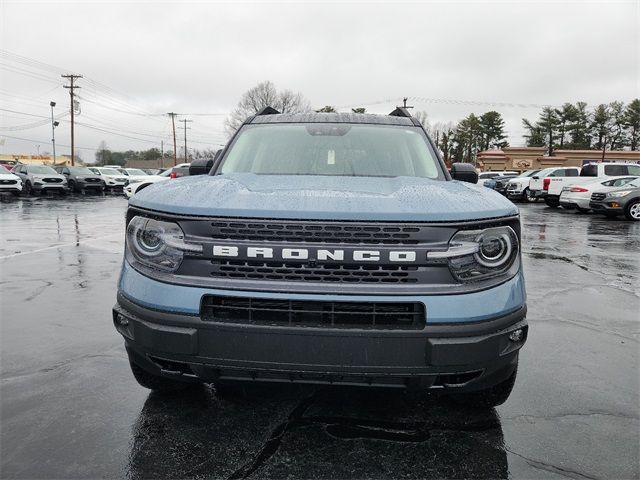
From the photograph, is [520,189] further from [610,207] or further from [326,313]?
[326,313]

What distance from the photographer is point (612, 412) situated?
2975mm

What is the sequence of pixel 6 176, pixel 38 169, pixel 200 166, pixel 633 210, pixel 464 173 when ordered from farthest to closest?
pixel 38 169 → pixel 6 176 → pixel 633 210 → pixel 200 166 → pixel 464 173

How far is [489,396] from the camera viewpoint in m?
2.80

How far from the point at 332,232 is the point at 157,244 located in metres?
0.86

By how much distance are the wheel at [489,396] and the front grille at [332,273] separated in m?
1.00

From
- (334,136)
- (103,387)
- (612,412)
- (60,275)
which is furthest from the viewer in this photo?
(60,275)

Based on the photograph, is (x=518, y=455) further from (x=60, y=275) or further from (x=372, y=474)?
(x=60, y=275)

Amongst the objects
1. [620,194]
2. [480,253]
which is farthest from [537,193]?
[480,253]

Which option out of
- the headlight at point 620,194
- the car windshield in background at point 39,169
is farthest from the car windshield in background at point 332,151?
the car windshield in background at point 39,169

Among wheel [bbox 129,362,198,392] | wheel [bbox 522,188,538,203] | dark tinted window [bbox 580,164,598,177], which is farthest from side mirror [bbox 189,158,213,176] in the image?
wheel [bbox 522,188,538,203]

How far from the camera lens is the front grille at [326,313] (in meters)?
2.16

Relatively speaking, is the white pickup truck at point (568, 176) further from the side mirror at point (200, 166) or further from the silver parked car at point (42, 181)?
the silver parked car at point (42, 181)

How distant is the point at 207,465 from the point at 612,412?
2376 mm

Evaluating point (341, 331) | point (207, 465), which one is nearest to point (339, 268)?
point (341, 331)
